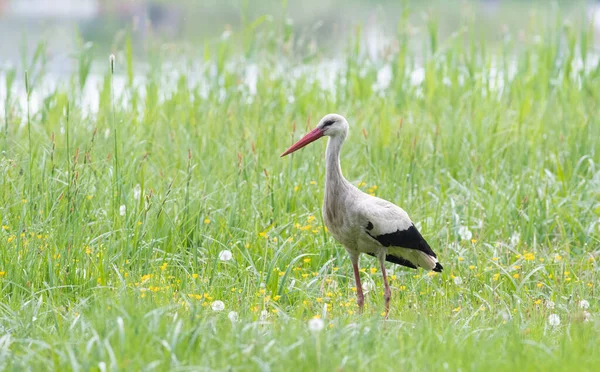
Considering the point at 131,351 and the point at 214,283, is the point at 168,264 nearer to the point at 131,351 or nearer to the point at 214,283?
the point at 214,283

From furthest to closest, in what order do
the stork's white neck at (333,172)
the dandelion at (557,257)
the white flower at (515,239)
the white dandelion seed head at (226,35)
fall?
the white dandelion seed head at (226,35), the white flower at (515,239), the dandelion at (557,257), the stork's white neck at (333,172)

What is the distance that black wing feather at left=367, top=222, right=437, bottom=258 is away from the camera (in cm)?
469

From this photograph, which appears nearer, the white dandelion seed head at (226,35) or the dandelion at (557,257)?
the dandelion at (557,257)

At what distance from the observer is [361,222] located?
4.67 meters

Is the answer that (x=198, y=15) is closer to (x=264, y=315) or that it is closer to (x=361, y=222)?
(x=361, y=222)

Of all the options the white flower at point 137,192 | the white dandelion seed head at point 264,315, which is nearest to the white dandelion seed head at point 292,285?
the white dandelion seed head at point 264,315

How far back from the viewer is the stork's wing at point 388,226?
4.64m

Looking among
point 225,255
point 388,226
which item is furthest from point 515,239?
point 225,255

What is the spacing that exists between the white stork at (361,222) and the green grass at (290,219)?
237 millimetres

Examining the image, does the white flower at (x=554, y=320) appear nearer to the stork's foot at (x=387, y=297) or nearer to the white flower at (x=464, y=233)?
the stork's foot at (x=387, y=297)

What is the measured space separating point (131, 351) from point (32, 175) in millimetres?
2316

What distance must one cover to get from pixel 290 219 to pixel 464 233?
42.9 inches

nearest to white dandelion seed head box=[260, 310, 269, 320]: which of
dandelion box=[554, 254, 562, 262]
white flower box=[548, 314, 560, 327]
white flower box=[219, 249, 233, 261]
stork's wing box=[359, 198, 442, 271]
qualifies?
white flower box=[219, 249, 233, 261]

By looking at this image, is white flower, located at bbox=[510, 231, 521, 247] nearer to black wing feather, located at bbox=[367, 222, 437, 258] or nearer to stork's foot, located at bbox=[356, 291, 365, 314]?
black wing feather, located at bbox=[367, 222, 437, 258]
